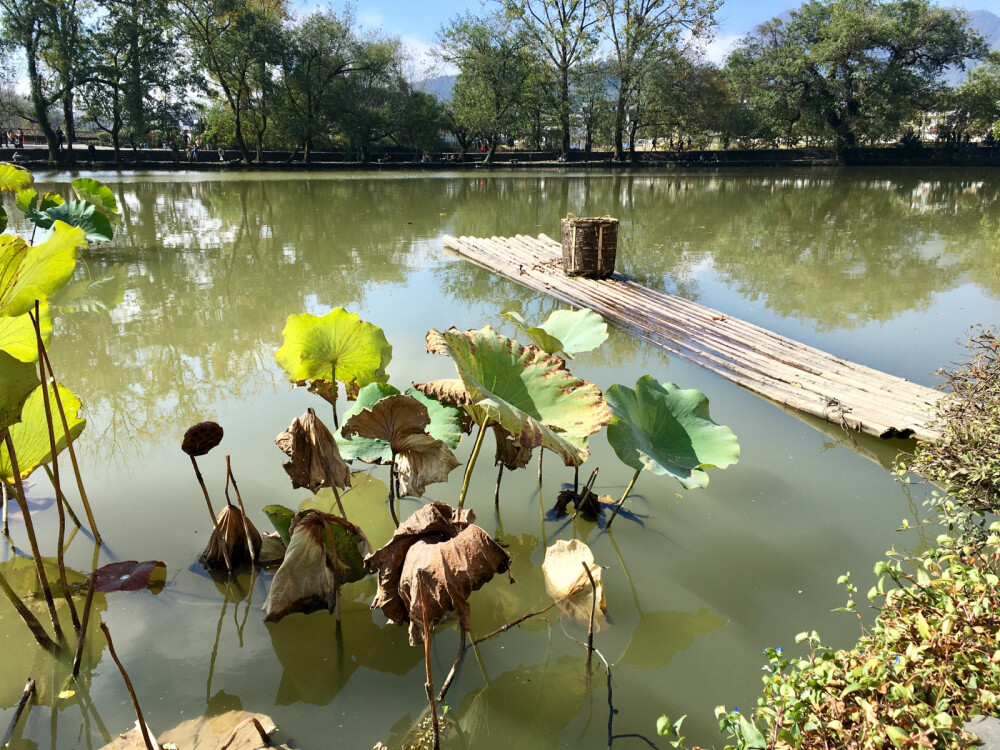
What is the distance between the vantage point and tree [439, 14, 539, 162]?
32094 mm

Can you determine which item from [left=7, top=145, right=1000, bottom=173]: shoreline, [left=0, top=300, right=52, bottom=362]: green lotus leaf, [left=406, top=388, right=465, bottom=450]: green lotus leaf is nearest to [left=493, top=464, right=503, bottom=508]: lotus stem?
[left=406, top=388, right=465, bottom=450]: green lotus leaf

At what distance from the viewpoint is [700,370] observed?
15.7 feet

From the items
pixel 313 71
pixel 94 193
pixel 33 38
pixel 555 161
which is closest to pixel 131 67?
pixel 33 38

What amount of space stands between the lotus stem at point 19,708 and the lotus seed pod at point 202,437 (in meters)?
0.76

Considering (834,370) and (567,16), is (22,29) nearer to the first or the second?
(567,16)

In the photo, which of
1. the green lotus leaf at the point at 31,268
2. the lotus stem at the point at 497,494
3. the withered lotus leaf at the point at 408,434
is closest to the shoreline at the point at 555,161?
the lotus stem at the point at 497,494

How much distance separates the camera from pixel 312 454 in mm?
2170

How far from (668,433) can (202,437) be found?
1.69 metres

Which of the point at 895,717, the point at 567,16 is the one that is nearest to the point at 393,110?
the point at 567,16

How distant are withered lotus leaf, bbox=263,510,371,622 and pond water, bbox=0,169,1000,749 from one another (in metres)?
0.15

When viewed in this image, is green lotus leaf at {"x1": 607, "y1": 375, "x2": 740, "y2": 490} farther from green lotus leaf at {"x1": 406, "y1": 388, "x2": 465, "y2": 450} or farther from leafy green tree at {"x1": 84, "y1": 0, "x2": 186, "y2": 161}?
leafy green tree at {"x1": 84, "y1": 0, "x2": 186, "y2": 161}

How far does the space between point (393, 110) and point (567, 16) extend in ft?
31.4

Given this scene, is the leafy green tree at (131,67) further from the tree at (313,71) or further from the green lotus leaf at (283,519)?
the green lotus leaf at (283,519)

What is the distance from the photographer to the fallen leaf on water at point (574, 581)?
2273 mm
